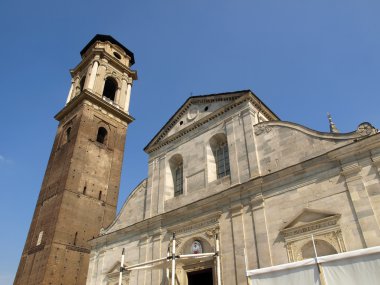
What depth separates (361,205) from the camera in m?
9.95

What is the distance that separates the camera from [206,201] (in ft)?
45.6

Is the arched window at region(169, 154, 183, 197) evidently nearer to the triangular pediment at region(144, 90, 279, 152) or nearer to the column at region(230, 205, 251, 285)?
the triangular pediment at region(144, 90, 279, 152)

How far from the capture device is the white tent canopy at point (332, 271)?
21.9ft

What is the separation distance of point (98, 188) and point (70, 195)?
8.41ft

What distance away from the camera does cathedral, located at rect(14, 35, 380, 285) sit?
1056 centimetres

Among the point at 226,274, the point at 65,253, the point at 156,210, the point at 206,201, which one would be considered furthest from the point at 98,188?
the point at 226,274

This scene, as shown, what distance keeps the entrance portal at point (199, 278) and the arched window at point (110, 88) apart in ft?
75.6

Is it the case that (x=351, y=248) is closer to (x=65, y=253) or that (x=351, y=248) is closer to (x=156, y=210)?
(x=156, y=210)

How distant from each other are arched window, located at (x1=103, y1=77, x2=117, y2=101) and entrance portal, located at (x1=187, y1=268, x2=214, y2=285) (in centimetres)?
2305

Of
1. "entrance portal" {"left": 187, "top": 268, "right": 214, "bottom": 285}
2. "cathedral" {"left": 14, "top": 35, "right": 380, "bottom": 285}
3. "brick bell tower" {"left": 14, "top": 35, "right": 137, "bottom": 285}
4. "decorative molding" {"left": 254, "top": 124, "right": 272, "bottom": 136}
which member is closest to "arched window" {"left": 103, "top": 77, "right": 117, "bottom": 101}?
"brick bell tower" {"left": 14, "top": 35, "right": 137, "bottom": 285}

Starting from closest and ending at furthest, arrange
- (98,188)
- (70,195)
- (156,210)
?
1. (156,210)
2. (70,195)
3. (98,188)

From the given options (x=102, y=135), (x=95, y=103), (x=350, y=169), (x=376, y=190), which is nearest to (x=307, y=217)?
(x=350, y=169)

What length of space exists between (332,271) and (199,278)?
772 cm

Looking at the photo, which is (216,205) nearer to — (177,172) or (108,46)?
(177,172)
